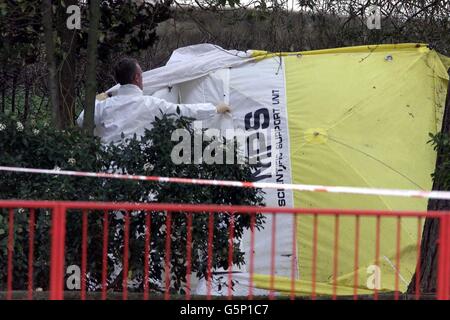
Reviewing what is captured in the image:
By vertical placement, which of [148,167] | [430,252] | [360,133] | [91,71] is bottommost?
[430,252]

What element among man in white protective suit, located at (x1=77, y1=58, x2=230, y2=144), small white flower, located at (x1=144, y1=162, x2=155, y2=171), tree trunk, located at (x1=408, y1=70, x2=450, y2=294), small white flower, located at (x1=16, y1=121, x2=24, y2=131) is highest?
man in white protective suit, located at (x1=77, y1=58, x2=230, y2=144)

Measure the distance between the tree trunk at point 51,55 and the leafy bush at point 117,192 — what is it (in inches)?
46.1

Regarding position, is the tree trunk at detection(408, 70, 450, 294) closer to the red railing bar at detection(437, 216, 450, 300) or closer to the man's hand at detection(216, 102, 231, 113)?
the red railing bar at detection(437, 216, 450, 300)

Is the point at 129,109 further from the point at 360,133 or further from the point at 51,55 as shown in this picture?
the point at 360,133

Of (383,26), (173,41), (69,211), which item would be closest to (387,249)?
(383,26)

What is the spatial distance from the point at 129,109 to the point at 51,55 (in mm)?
989

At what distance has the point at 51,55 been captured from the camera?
329 inches

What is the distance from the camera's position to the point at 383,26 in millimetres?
9469

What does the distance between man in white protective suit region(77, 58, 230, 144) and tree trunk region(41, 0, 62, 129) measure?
281mm

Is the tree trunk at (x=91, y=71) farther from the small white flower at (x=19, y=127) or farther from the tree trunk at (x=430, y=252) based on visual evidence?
the tree trunk at (x=430, y=252)

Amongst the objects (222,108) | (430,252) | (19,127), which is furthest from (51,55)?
(430,252)

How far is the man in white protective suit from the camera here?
26.6ft

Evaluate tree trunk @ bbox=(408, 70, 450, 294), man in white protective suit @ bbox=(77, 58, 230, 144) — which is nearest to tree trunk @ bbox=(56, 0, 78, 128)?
man in white protective suit @ bbox=(77, 58, 230, 144)
